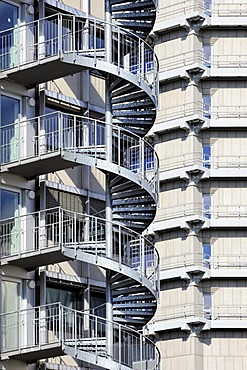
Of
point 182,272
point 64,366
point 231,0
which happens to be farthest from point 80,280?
point 231,0

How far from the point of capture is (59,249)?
33625 millimetres

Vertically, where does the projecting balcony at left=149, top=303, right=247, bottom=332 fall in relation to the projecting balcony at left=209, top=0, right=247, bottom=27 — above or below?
below

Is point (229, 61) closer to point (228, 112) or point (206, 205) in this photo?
point (228, 112)

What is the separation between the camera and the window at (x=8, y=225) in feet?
115

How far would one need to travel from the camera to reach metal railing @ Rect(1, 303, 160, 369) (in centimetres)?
3419

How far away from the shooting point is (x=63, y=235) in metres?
35.3

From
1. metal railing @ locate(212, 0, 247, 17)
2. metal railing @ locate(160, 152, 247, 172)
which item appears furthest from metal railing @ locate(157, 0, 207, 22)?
metal railing @ locate(160, 152, 247, 172)

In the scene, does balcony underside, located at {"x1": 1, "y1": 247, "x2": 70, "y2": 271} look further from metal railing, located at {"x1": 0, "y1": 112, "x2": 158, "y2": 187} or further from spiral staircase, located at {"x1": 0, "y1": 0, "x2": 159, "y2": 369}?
metal railing, located at {"x1": 0, "y1": 112, "x2": 158, "y2": 187}

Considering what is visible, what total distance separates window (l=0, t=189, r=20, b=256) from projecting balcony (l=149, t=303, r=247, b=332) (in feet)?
79.3

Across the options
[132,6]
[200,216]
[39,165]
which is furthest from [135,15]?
[200,216]

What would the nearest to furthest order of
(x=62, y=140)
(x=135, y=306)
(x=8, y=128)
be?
(x=62, y=140) < (x=8, y=128) < (x=135, y=306)

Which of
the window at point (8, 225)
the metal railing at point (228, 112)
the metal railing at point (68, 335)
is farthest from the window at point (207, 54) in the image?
the metal railing at point (68, 335)

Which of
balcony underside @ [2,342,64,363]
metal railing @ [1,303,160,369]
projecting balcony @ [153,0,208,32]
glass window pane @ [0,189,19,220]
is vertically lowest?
balcony underside @ [2,342,64,363]

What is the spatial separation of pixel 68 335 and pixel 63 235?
6.64 feet
